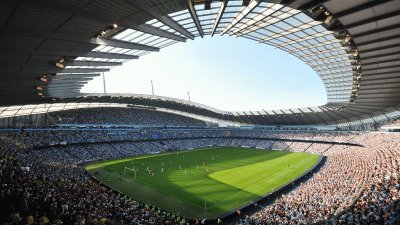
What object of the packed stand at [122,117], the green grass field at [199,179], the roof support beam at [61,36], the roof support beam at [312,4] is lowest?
the green grass field at [199,179]

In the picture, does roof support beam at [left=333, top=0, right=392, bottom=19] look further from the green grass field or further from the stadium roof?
the green grass field

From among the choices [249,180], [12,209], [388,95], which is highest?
[388,95]

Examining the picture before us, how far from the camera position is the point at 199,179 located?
149ft

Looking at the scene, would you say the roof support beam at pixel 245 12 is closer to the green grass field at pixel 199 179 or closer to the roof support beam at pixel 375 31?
the roof support beam at pixel 375 31

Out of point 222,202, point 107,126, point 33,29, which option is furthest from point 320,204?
point 107,126

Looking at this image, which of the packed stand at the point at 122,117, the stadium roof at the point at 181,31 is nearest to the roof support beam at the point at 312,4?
the stadium roof at the point at 181,31

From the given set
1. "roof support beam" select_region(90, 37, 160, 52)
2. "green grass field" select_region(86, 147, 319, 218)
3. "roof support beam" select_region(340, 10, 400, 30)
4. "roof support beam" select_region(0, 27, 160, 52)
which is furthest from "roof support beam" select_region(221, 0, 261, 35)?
"green grass field" select_region(86, 147, 319, 218)

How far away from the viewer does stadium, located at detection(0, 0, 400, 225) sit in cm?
1522

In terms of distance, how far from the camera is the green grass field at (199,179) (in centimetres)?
3350

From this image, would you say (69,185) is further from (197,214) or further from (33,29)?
(33,29)

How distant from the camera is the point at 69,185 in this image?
1115 inches

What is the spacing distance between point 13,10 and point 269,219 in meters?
23.5

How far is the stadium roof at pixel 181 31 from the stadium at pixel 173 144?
11 cm

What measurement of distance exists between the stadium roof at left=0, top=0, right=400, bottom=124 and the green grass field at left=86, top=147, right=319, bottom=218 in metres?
18.1
